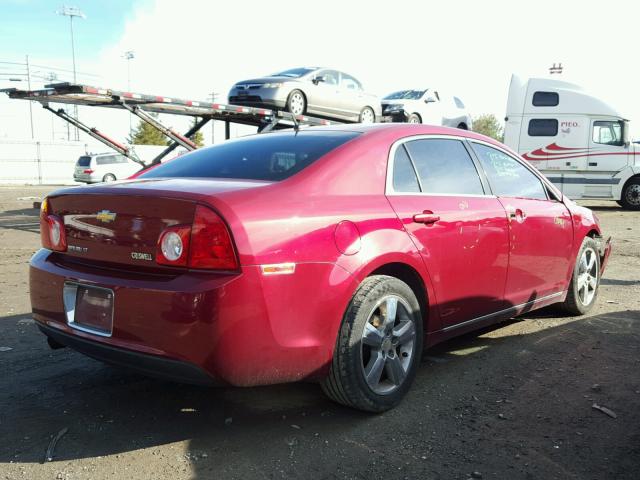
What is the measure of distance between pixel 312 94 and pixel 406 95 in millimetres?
4990

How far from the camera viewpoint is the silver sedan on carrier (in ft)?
43.3

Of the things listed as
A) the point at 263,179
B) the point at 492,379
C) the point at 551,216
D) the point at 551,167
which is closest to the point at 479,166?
the point at 551,216

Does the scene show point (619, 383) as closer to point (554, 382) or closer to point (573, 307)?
point (554, 382)

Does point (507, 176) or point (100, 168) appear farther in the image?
point (100, 168)

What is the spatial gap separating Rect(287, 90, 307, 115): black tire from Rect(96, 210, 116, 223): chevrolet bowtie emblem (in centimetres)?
1064

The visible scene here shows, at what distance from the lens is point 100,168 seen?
2836 cm

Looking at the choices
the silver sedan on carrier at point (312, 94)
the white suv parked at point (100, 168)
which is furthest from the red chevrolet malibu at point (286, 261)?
the white suv parked at point (100, 168)

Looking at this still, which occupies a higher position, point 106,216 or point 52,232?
point 106,216

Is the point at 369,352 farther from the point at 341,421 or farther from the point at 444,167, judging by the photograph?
the point at 444,167

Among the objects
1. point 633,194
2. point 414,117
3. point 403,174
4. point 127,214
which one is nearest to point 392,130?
point 403,174

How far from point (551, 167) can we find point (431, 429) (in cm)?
1597

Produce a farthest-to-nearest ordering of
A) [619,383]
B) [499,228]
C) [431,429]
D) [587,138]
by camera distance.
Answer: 1. [587,138]
2. [499,228]
3. [619,383]
4. [431,429]

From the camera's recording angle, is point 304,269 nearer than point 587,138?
Yes

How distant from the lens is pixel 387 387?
129 inches
